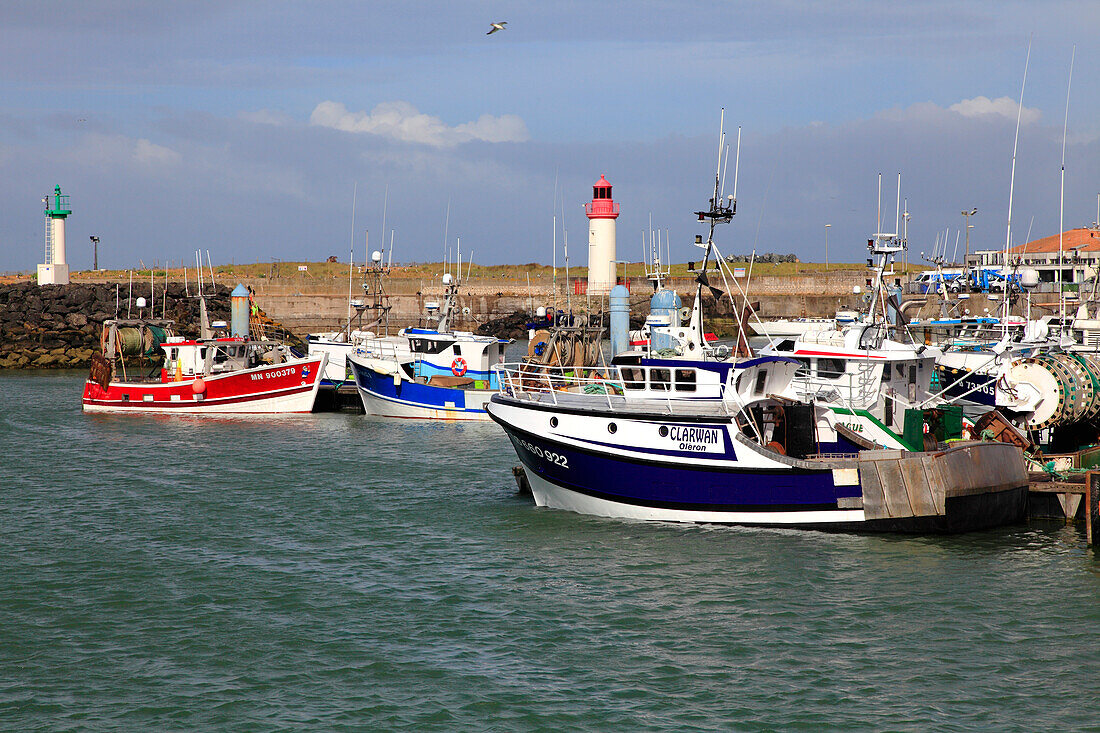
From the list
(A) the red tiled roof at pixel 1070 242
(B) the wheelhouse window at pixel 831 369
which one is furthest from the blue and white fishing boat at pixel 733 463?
(A) the red tiled roof at pixel 1070 242

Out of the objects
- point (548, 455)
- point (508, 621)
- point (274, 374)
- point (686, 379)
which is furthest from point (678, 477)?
point (274, 374)

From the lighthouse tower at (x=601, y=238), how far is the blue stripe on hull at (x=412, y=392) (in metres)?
32.6

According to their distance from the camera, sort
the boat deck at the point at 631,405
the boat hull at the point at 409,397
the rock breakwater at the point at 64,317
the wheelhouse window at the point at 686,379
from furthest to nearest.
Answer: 1. the rock breakwater at the point at 64,317
2. the boat hull at the point at 409,397
3. the wheelhouse window at the point at 686,379
4. the boat deck at the point at 631,405

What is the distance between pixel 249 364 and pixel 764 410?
25.1 meters

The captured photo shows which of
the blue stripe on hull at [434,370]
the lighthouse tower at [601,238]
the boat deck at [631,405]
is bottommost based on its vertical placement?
the blue stripe on hull at [434,370]

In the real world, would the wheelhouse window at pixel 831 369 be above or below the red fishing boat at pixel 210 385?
above

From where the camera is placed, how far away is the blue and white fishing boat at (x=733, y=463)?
1758cm

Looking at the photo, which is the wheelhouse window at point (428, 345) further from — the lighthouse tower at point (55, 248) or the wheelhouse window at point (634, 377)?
the lighthouse tower at point (55, 248)

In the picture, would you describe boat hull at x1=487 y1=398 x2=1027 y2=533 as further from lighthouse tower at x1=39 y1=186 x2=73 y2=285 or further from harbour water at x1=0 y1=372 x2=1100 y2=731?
lighthouse tower at x1=39 y1=186 x2=73 y2=285

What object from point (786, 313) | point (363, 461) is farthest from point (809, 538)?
point (786, 313)

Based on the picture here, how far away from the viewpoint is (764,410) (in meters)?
18.5

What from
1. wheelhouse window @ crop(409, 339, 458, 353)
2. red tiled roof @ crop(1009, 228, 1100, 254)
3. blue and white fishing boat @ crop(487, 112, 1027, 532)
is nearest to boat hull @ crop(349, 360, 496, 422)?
wheelhouse window @ crop(409, 339, 458, 353)

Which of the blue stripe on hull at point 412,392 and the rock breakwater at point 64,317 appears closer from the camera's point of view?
the blue stripe on hull at point 412,392

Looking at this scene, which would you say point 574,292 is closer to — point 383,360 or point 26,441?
point 383,360
